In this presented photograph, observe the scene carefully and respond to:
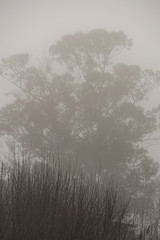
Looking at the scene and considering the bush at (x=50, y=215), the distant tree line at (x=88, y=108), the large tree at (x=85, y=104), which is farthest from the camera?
the large tree at (x=85, y=104)

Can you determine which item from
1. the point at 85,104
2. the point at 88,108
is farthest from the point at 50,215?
the point at 85,104

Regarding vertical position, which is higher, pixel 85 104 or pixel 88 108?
pixel 85 104

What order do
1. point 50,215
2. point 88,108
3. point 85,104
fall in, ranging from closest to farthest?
point 50,215, point 88,108, point 85,104

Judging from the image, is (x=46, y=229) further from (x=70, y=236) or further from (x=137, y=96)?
(x=137, y=96)

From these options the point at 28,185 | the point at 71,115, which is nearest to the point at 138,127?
the point at 71,115

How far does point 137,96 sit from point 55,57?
510cm

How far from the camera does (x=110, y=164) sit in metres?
19.1

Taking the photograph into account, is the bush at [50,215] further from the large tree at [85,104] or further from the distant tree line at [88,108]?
the large tree at [85,104]

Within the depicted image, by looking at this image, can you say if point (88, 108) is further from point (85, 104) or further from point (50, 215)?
point (50, 215)

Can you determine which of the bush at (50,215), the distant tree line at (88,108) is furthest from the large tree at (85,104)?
the bush at (50,215)

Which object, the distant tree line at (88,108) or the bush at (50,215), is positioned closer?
the bush at (50,215)

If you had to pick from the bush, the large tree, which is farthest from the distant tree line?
the bush

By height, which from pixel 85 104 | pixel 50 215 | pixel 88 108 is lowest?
pixel 50 215

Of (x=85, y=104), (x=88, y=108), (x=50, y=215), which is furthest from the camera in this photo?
(x=85, y=104)
